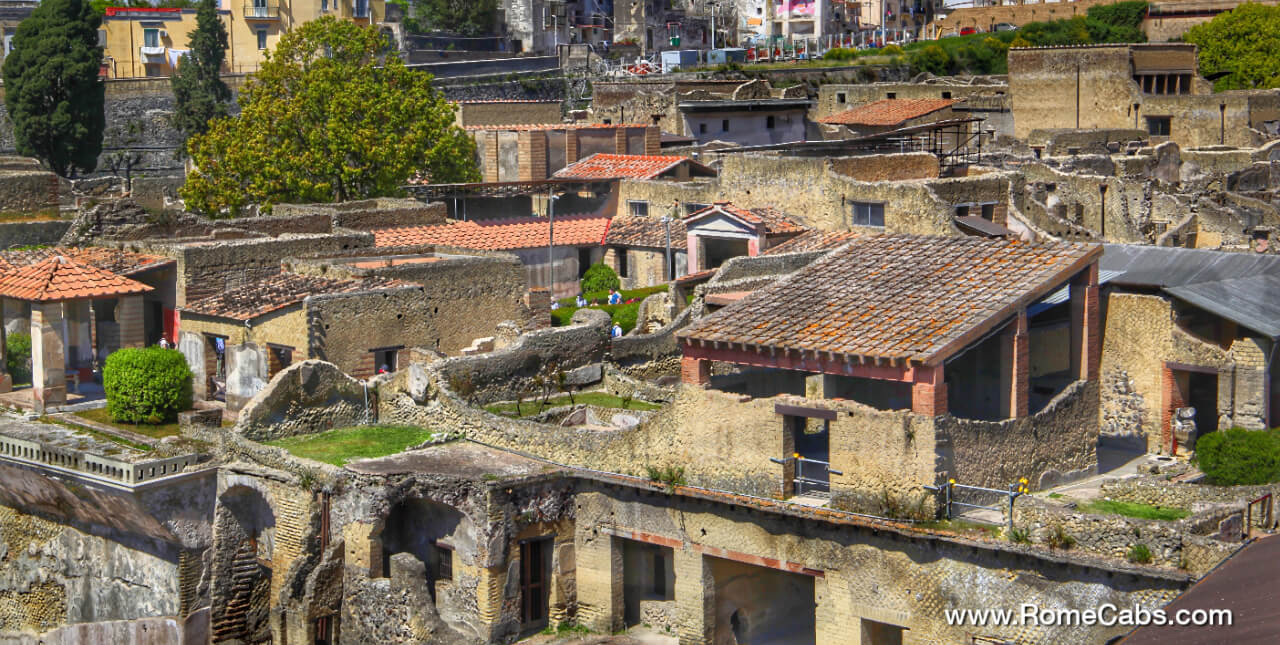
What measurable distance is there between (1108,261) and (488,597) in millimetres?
12436

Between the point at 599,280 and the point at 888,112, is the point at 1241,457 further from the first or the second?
the point at 888,112

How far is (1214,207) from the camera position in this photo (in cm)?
4416

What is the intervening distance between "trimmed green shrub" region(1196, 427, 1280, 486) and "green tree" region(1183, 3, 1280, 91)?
46456 millimetres

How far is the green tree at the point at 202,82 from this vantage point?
7156cm

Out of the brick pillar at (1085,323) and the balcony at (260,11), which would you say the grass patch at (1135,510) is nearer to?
the brick pillar at (1085,323)

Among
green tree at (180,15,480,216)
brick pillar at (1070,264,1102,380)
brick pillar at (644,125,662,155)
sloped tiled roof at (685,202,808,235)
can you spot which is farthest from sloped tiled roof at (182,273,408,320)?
brick pillar at (644,125,662,155)

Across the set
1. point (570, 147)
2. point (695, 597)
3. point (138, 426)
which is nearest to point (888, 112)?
point (570, 147)

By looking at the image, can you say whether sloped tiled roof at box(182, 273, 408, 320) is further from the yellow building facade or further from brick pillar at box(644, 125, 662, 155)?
the yellow building facade

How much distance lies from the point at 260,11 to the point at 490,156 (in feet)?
117

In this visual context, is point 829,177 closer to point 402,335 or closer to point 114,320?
point 402,335

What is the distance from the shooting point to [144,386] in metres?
31.9

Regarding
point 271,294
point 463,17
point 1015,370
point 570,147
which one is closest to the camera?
point 1015,370

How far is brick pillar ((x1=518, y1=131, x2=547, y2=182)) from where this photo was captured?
50.0 m

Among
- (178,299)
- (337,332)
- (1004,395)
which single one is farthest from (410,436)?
(1004,395)
